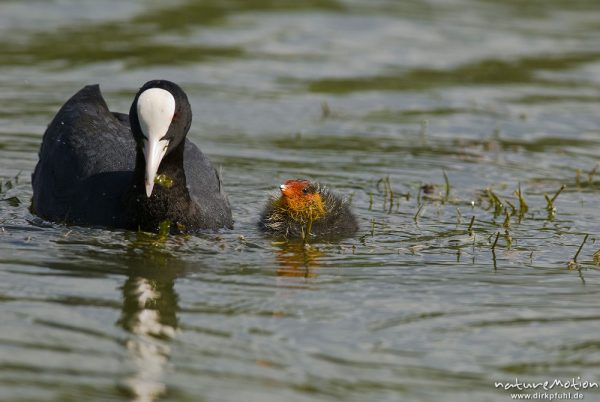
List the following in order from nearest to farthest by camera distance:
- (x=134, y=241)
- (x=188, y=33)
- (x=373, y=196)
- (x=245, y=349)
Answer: (x=245, y=349) → (x=134, y=241) → (x=373, y=196) → (x=188, y=33)

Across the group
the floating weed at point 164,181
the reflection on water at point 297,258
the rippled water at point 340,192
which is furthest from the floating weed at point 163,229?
the reflection on water at point 297,258

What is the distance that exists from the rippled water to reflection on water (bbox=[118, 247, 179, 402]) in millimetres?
13

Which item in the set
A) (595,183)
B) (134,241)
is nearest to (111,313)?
(134,241)

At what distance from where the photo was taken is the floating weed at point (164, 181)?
228 inches

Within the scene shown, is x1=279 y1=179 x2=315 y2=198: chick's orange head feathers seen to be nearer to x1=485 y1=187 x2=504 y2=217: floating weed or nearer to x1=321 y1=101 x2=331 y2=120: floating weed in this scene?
Result: x1=485 y1=187 x2=504 y2=217: floating weed

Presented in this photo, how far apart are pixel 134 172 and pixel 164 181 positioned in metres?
0.16

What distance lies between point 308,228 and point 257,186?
1.30 metres

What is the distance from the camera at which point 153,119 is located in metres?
5.48

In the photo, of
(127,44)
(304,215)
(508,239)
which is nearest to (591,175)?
(508,239)

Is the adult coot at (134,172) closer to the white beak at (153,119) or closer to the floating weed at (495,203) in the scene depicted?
the white beak at (153,119)

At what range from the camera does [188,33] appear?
38.4 ft

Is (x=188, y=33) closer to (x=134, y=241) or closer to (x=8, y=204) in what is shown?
(x=8, y=204)

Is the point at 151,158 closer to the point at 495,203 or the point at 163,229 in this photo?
the point at 163,229

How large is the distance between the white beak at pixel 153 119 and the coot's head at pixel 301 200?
0.81 meters
